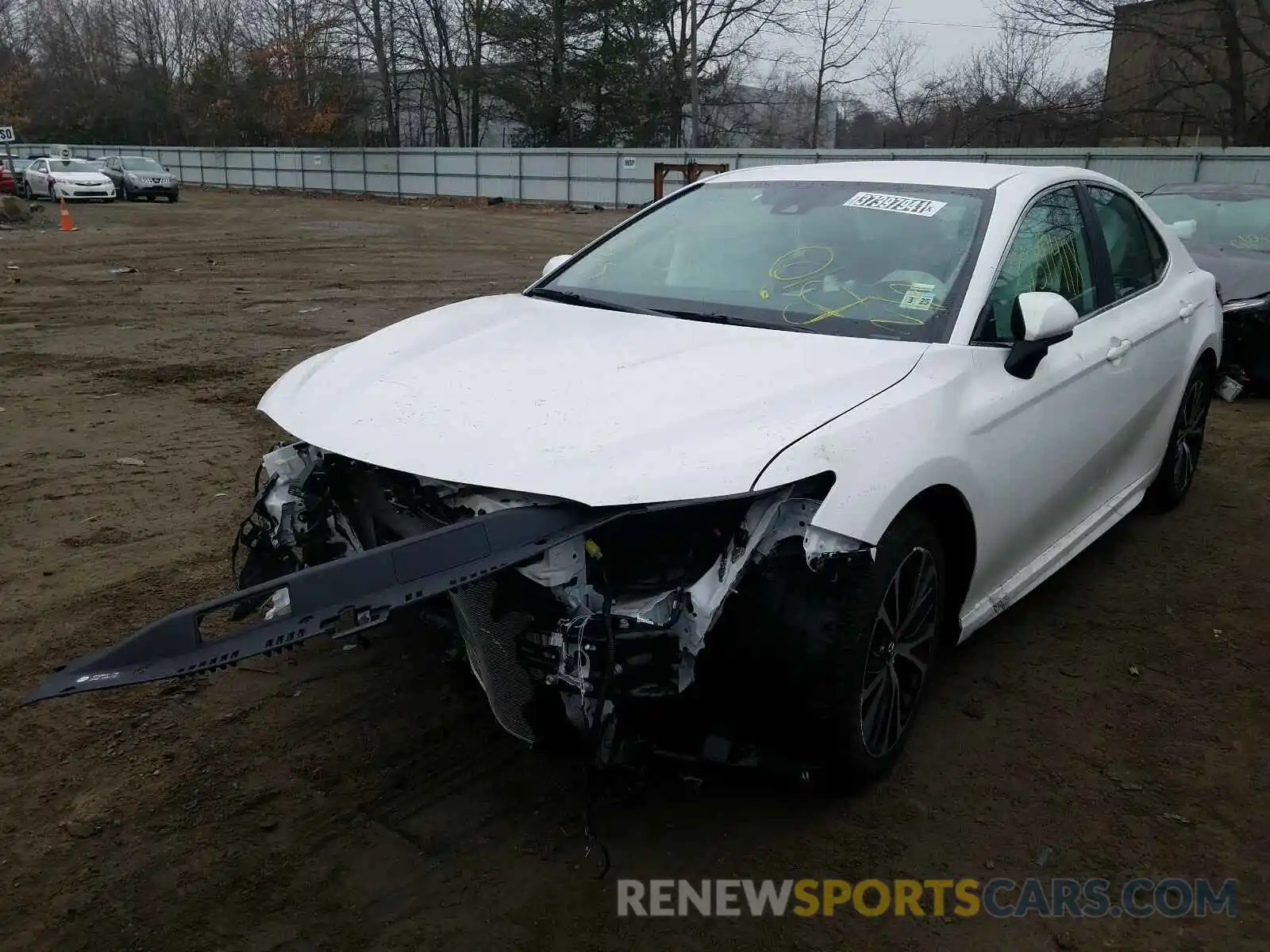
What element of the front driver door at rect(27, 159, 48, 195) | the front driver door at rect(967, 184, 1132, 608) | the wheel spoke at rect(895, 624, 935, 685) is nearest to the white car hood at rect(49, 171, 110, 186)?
the front driver door at rect(27, 159, 48, 195)

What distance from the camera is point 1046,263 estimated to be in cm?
371

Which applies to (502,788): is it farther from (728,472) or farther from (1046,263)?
(1046,263)

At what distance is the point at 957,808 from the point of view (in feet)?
9.48

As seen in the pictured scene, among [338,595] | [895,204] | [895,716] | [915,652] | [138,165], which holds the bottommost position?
[895,716]

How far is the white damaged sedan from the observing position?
8.02ft

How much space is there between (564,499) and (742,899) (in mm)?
1078

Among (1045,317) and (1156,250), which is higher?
(1156,250)

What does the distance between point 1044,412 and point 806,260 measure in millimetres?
962

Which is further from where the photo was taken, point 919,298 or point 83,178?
point 83,178

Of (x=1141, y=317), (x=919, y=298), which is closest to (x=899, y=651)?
(x=919, y=298)

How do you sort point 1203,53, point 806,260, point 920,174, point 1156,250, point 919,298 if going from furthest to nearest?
point 1203,53 < point 1156,250 < point 920,174 < point 806,260 < point 919,298

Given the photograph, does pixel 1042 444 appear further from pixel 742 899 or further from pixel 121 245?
pixel 121 245

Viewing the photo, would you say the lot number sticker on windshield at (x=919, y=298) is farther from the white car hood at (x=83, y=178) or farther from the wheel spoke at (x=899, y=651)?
the white car hood at (x=83, y=178)

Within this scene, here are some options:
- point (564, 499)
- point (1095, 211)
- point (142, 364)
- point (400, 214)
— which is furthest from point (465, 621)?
point (400, 214)
